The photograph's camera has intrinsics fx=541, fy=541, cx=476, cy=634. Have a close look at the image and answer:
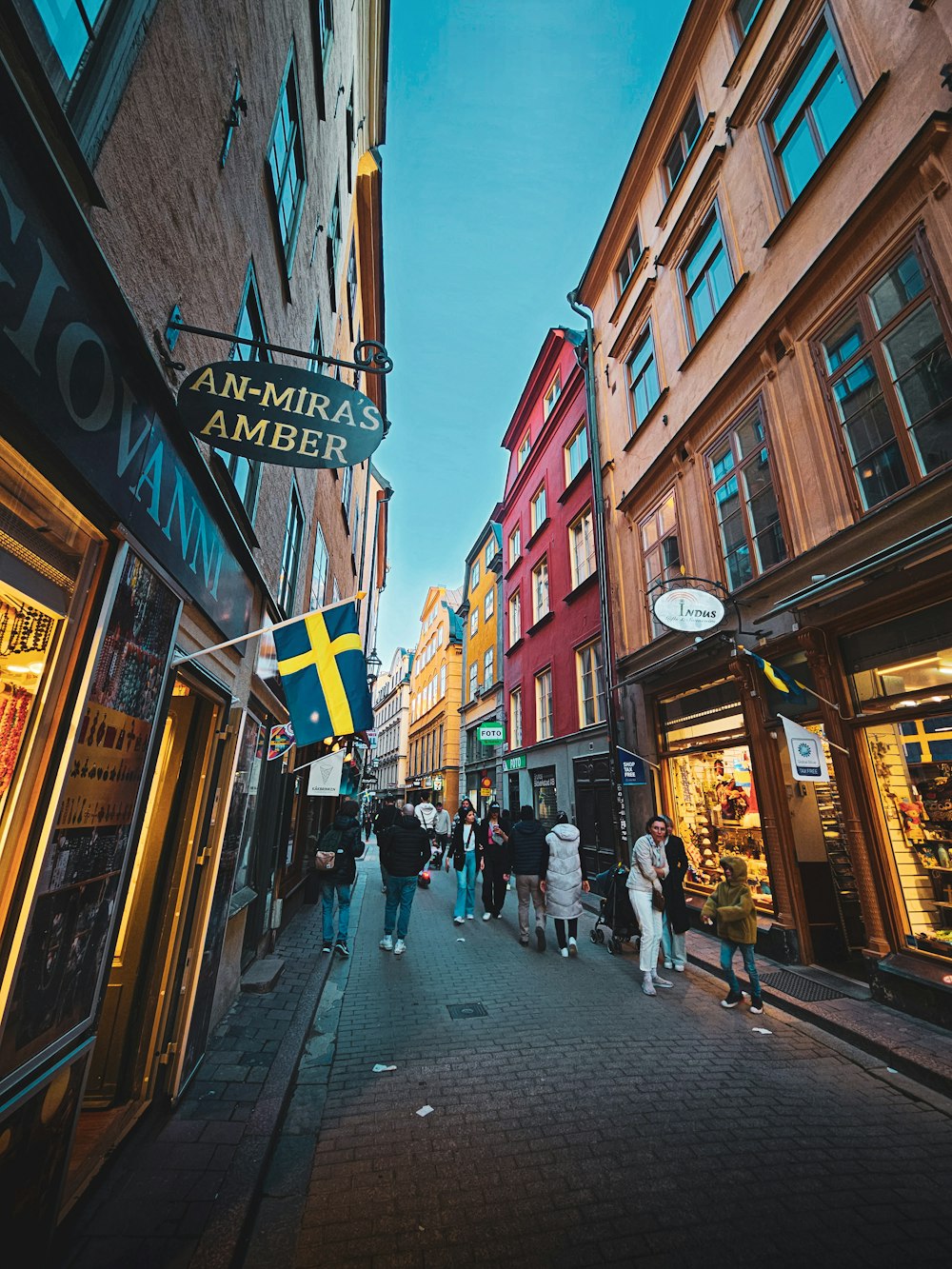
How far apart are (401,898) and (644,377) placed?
41.4ft

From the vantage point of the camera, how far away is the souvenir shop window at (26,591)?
226 cm

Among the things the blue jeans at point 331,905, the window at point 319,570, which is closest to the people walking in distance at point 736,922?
the blue jeans at point 331,905

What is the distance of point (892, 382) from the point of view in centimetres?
658

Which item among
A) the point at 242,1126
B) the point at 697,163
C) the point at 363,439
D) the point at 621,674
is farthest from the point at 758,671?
the point at 697,163

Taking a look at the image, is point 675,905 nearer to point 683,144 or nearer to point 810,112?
point 810,112

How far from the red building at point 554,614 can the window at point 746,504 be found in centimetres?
474

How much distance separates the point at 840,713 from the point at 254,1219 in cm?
737

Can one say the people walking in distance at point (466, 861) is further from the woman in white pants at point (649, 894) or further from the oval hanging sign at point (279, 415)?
the oval hanging sign at point (279, 415)

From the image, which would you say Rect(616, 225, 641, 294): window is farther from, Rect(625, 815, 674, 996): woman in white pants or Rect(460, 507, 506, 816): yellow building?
Rect(625, 815, 674, 996): woman in white pants

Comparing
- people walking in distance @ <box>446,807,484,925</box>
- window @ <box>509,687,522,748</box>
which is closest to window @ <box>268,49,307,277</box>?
people walking in distance @ <box>446,807,484,925</box>

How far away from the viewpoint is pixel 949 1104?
3.99 meters

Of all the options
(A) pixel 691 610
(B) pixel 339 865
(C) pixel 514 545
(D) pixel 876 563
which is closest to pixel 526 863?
(B) pixel 339 865

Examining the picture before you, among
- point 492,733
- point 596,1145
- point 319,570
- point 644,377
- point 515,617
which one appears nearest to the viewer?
point 596,1145

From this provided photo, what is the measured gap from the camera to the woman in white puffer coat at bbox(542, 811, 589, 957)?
25.0ft
